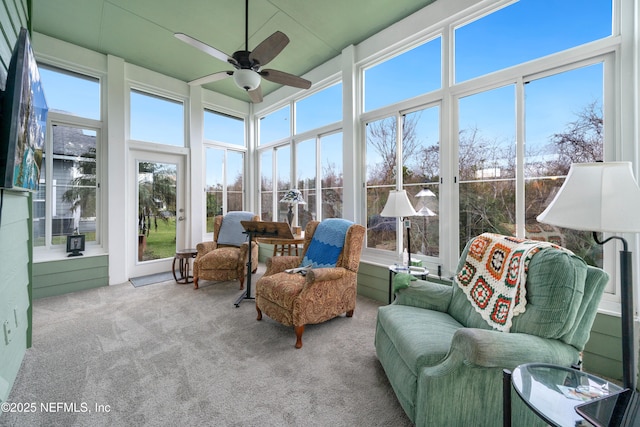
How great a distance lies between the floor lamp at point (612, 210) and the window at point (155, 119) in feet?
17.0

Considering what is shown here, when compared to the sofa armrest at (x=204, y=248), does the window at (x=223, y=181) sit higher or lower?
higher

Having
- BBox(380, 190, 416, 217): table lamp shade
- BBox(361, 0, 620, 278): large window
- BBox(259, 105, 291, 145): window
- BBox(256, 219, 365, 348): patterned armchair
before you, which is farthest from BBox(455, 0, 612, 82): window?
BBox(259, 105, 291, 145): window

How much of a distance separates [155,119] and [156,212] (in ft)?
5.19

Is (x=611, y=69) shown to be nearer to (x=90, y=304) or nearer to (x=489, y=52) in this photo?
(x=489, y=52)

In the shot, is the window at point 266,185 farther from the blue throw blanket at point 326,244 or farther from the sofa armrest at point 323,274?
the sofa armrest at point 323,274

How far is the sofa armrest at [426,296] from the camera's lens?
1915 mm

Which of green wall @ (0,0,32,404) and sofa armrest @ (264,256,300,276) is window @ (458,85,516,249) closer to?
sofa armrest @ (264,256,300,276)

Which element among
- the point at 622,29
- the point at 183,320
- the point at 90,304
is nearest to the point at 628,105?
the point at 622,29

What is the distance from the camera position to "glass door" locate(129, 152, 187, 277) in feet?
13.9

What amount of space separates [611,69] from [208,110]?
5.45m

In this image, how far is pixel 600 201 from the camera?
1.04 m

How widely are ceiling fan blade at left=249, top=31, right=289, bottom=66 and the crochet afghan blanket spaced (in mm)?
2232

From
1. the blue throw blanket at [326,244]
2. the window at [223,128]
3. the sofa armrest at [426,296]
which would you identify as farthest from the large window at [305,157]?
the sofa armrest at [426,296]

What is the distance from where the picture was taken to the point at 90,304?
309 cm
